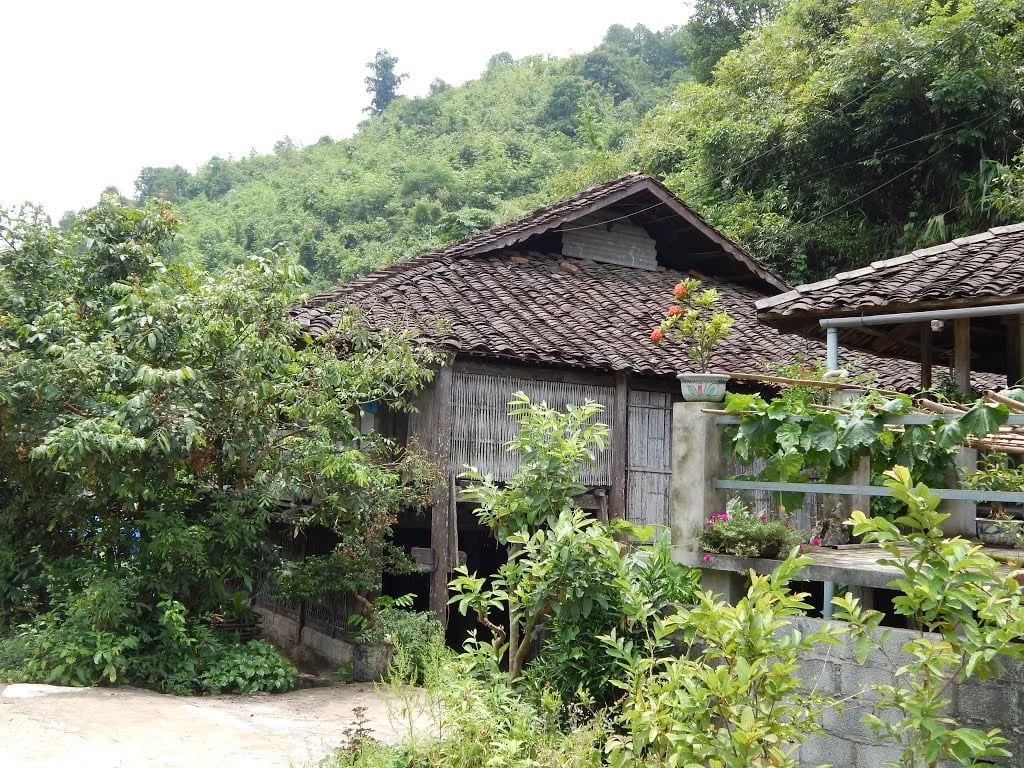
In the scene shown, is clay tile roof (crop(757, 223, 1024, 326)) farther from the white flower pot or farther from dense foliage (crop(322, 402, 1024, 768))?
dense foliage (crop(322, 402, 1024, 768))

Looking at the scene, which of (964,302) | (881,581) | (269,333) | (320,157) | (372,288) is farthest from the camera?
(320,157)

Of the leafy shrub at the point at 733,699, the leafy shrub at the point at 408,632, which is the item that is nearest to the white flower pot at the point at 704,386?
the leafy shrub at the point at 733,699

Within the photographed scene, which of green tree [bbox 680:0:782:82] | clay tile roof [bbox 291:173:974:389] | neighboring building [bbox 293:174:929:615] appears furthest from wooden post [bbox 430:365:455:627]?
green tree [bbox 680:0:782:82]

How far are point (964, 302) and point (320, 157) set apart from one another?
1600 inches

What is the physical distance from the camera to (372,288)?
1220 centimetres

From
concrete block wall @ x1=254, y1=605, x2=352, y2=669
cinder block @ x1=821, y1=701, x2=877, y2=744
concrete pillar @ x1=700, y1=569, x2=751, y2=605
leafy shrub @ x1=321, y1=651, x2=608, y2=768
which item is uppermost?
concrete pillar @ x1=700, y1=569, x2=751, y2=605

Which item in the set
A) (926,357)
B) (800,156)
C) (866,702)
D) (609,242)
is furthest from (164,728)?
(800,156)

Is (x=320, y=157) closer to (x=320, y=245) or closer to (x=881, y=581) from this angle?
(x=320, y=245)

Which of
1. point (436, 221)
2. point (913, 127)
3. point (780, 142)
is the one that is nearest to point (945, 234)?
point (913, 127)

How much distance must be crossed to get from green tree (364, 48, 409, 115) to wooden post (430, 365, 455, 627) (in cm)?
5087

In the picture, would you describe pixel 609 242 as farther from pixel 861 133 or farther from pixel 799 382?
pixel 799 382

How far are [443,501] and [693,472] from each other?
5834 mm

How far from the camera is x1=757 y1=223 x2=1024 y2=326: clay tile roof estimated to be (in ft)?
26.2

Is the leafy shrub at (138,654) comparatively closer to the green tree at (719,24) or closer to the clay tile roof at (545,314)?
the clay tile roof at (545,314)
